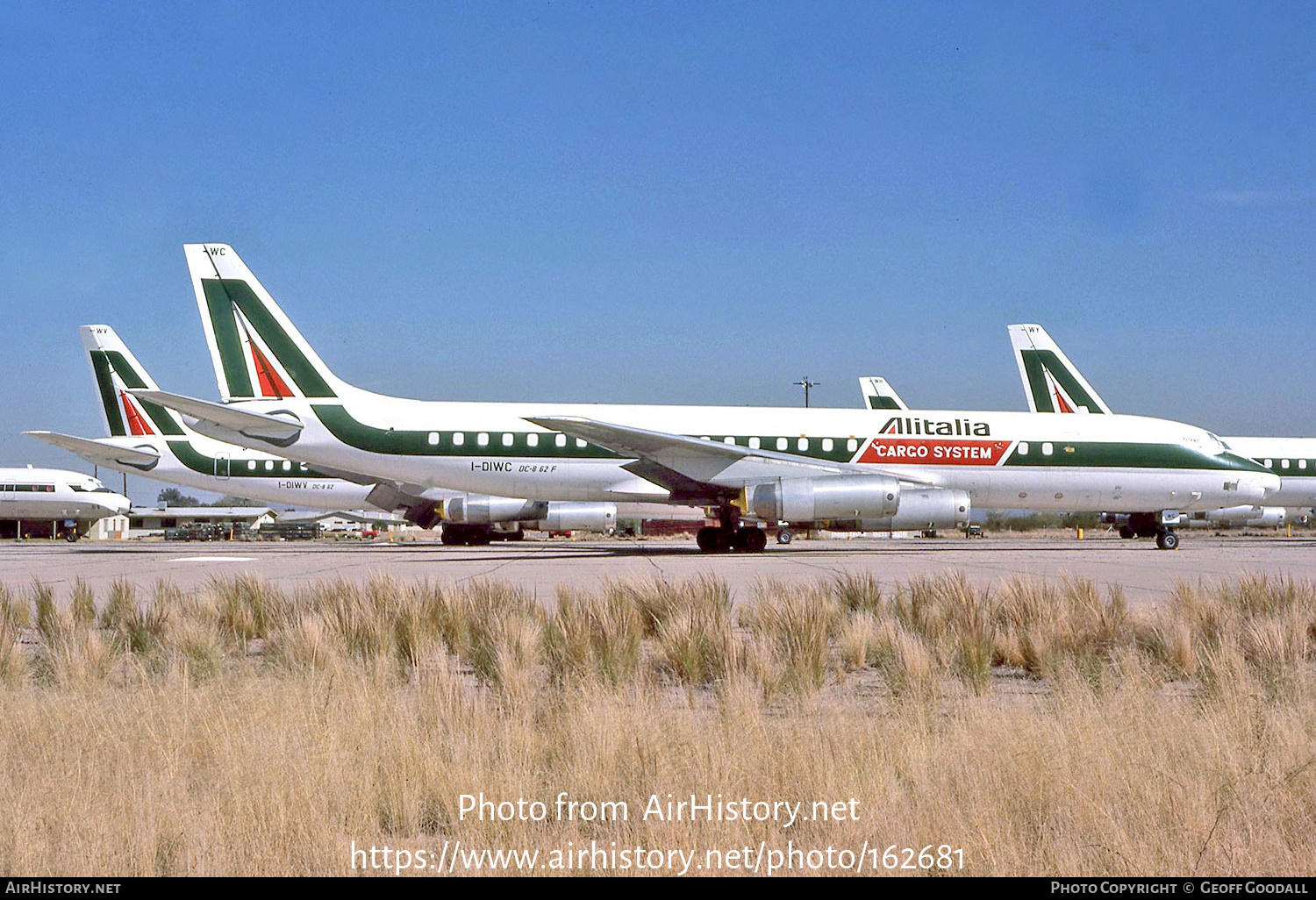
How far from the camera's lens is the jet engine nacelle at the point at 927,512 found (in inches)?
917

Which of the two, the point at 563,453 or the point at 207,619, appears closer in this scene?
the point at 207,619

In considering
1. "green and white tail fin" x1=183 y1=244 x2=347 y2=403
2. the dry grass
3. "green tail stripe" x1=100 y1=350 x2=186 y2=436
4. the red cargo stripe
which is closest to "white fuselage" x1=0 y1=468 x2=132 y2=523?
"green tail stripe" x1=100 y1=350 x2=186 y2=436

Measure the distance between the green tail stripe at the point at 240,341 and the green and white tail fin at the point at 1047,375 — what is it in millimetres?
29345

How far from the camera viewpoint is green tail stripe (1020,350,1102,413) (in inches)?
1745

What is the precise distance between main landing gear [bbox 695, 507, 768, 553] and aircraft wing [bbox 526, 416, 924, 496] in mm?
1352

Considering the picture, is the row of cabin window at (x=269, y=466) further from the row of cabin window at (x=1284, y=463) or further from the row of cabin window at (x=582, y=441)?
the row of cabin window at (x=1284, y=463)

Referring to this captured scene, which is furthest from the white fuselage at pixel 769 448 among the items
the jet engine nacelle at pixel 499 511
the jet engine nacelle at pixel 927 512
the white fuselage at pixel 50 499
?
the white fuselage at pixel 50 499

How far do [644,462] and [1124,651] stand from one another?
1770 cm

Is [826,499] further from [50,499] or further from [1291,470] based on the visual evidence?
[50,499]

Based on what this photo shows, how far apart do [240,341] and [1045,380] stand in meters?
31.4

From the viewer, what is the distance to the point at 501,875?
3.70 meters

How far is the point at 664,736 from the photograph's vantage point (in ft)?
16.7

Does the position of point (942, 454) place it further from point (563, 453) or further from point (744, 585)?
point (744, 585)
